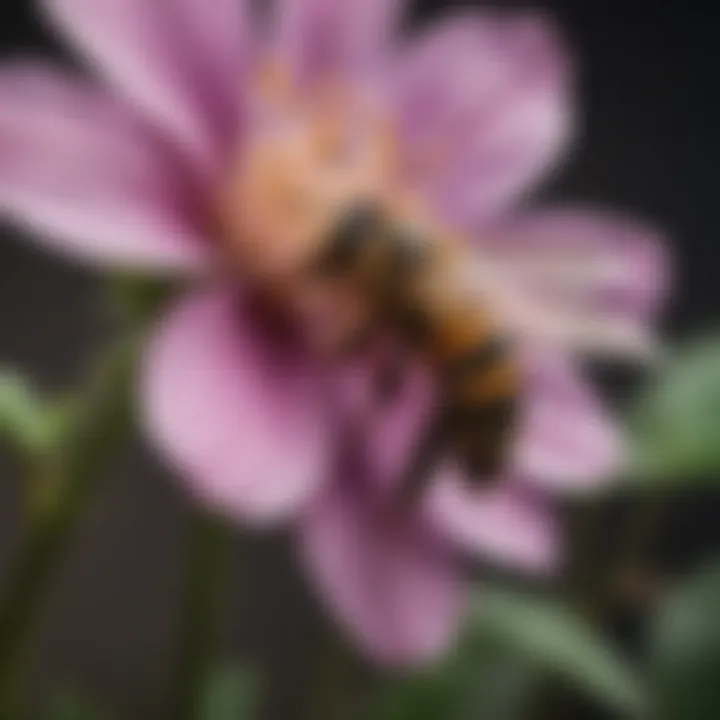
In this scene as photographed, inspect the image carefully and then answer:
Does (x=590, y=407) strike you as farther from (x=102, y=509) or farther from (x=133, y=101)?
(x=102, y=509)

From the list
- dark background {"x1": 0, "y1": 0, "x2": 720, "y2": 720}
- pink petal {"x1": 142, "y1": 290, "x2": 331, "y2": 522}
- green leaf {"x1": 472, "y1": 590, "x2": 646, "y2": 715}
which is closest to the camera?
pink petal {"x1": 142, "y1": 290, "x2": 331, "y2": 522}

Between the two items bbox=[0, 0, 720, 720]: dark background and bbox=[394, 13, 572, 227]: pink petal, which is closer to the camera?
bbox=[394, 13, 572, 227]: pink petal

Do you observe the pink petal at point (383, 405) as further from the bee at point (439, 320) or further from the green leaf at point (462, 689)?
the green leaf at point (462, 689)

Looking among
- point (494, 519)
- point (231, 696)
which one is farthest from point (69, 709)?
point (494, 519)

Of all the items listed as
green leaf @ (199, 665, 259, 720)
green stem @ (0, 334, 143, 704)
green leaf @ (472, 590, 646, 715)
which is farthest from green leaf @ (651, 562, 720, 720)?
green stem @ (0, 334, 143, 704)

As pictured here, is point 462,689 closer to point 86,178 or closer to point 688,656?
point 688,656

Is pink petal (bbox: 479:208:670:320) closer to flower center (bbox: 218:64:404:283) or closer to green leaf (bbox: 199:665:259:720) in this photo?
flower center (bbox: 218:64:404:283)

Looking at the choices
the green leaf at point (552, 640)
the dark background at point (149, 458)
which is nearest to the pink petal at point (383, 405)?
the green leaf at point (552, 640)
